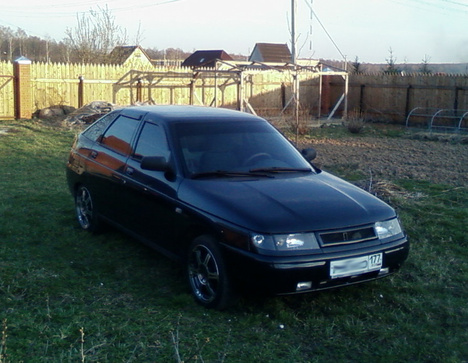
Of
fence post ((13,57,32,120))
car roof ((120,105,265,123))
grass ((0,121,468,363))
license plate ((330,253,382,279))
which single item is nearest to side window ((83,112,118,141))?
car roof ((120,105,265,123))

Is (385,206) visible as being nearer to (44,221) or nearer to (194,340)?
(194,340)

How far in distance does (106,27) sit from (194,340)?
3510 centimetres

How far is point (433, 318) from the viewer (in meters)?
4.91

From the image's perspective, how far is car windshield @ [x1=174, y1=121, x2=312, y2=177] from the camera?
18.5 feet

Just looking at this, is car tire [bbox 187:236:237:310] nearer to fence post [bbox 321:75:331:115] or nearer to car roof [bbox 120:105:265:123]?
car roof [bbox 120:105:265:123]

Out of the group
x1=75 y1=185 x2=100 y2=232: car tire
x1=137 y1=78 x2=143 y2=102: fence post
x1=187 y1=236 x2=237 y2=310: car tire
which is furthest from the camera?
x1=137 y1=78 x2=143 y2=102: fence post

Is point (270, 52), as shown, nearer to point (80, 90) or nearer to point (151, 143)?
point (80, 90)

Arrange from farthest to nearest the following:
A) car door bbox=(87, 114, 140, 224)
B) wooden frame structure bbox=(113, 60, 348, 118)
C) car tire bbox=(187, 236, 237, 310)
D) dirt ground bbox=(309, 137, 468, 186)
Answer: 1. wooden frame structure bbox=(113, 60, 348, 118)
2. dirt ground bbox=(309, 137, 468, 186)
3. car door bbox=(87, 114, 140, 224)
4. car tire bbox=(187, 236, 237, 310)

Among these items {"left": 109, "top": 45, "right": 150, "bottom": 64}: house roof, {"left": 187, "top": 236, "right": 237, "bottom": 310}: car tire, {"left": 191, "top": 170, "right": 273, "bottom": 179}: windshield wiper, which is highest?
{"left": 109, "top": 45, "right": 150, "bottom": 64}: house roof

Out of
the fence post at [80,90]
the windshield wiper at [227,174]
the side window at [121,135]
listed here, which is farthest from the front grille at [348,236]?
the fence post at [80,90]

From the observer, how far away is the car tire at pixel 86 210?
7062mm

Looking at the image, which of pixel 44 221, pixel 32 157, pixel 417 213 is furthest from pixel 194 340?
pixel 32 157

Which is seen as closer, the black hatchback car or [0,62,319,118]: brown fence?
the black hatchback car

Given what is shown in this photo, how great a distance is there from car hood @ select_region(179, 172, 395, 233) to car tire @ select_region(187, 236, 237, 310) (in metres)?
0.28
